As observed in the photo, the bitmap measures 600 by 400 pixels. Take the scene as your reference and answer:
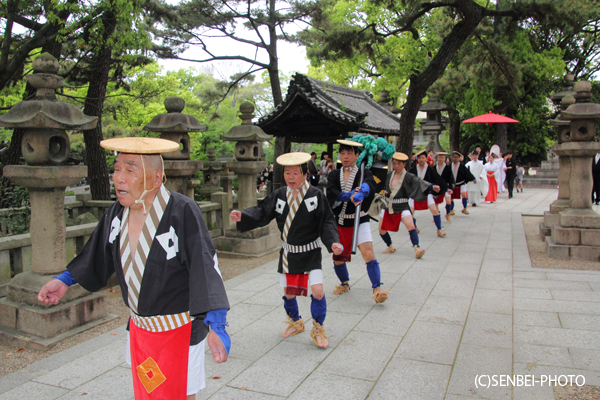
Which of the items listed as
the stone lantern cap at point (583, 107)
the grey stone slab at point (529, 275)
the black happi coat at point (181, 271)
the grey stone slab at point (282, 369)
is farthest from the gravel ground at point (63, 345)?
the stone lantern cap at point (583, 107)

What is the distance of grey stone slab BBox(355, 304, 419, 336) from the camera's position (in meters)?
4.21

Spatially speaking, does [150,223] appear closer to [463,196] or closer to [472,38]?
[463,196]

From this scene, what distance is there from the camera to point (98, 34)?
26.6ft

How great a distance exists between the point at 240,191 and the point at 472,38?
840cm

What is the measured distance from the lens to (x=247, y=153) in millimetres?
8133

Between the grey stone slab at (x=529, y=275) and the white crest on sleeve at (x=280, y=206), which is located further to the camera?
the grey stone slab at (x=529, y=275)

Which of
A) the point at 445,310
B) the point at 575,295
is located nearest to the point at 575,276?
the point at 575,295

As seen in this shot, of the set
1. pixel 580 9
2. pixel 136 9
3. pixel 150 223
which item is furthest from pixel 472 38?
pixel 150 223

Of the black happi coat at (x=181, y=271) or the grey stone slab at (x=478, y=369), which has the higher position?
the black happi coat at (x=181, y=271)

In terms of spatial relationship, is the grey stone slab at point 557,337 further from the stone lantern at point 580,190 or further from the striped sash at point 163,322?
the stone lantern at point 580,190

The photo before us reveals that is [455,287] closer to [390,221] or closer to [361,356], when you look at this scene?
[390,221]

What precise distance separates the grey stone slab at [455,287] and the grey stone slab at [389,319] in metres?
0.75

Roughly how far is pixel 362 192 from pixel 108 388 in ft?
9.22

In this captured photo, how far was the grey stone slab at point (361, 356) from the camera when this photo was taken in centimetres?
337
